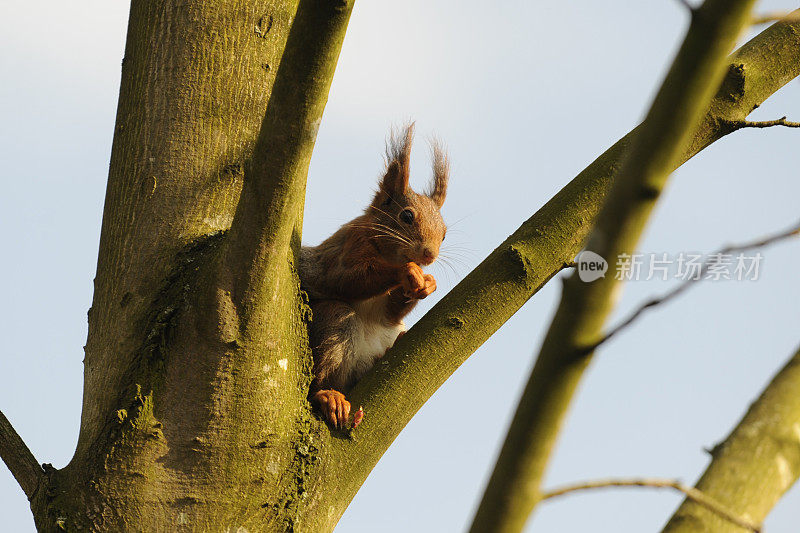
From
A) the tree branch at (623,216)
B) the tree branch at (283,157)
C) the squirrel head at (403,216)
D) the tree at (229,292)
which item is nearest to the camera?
the tree branch at (623,216)

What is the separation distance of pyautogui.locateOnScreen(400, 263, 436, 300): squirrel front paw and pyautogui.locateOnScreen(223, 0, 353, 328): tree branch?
4.29ft

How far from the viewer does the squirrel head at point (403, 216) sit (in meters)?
4.05

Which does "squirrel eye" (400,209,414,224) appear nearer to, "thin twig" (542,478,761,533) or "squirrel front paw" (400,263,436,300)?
"squirrel front paw" (400,263,436,300)

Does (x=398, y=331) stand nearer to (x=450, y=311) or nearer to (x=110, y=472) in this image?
(x=450, y=311)

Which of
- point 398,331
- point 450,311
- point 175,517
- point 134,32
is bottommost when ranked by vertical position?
point 175,517

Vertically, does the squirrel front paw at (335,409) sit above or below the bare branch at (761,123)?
below

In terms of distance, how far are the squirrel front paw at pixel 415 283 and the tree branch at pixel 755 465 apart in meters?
2.05

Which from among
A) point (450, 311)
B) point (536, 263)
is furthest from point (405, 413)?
point (536, 263)

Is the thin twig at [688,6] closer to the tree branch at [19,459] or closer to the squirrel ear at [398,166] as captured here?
the tree branch at [19,459]

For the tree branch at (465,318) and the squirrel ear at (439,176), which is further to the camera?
the squirrel ear at (439,176)

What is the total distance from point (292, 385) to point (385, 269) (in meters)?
1.48

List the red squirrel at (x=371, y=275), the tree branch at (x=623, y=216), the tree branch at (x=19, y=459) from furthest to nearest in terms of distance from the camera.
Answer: the red squirrel at (x=371, y=275), the tree branch at (x=19, y=459), the tree branch at (x=623, y=216)

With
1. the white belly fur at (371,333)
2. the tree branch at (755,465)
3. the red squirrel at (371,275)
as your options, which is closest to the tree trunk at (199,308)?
the red squirrel at (371,275)

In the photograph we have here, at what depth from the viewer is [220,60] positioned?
2662mm
